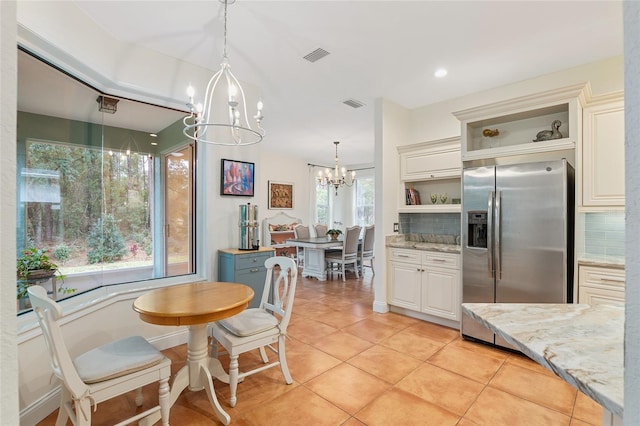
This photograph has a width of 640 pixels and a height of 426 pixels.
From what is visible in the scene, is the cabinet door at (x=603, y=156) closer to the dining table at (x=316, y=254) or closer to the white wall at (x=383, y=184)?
the white wall at (x=383, y=184)

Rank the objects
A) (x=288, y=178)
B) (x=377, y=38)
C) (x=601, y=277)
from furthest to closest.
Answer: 1. (x=288, y=178)
2. (x=377, y=38)
3. (x=601, y=277)

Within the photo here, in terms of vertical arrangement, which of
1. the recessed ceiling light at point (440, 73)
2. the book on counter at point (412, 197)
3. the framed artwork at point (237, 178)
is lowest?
the book on counter at point (412, 197)

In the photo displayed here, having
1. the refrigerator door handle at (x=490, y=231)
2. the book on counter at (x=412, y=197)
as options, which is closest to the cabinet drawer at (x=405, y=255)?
the book on counter at (x=412, y=197)

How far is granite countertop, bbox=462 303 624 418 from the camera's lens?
76cm

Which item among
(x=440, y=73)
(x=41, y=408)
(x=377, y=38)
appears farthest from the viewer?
(x=440, y=73)

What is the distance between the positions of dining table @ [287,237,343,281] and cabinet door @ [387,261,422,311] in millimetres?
1843

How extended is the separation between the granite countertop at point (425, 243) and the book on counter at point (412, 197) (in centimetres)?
50

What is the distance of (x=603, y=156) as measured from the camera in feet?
8.71

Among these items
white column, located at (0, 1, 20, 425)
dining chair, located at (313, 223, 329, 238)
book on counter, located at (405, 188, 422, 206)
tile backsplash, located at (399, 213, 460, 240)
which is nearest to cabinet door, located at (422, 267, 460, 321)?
tile backsplash, located at (399, 213, 460, 240)

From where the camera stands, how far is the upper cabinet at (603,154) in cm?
258

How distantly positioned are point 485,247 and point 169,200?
13.1 feet

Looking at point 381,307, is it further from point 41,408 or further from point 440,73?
point 41,408

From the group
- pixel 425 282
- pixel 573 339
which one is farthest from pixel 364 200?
pixel 573 339

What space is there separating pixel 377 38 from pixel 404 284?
9.34 ft
